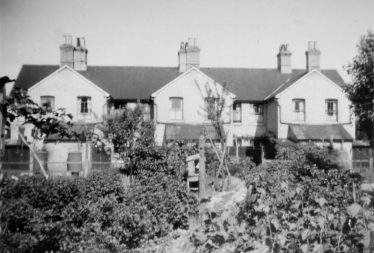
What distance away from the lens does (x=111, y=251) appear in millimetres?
8539

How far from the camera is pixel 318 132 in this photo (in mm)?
28094

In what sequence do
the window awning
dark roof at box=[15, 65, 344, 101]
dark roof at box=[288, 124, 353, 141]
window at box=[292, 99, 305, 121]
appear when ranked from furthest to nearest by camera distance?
dark roof at box=[15, 65, 344, 101] → window at box=[292, 99, 305, 121] → dark roof at box=[288, 124, 353, 141] → the window awning

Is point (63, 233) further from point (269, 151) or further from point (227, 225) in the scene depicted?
point (269, 151)

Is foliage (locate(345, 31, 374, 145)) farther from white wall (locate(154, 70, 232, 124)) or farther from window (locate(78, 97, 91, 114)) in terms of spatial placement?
window (locate(78, 97, 91, 114))

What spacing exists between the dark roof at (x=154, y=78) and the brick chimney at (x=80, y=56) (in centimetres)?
61

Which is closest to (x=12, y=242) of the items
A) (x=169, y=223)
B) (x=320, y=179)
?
(x=169, y=223)

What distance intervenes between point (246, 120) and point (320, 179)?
20269mm

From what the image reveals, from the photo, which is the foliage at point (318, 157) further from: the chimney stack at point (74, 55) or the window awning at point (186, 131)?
the chimney stack at point (74, 55)

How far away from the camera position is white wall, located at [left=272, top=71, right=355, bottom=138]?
29203mm

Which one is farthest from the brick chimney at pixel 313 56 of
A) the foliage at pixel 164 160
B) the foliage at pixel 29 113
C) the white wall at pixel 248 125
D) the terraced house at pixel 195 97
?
the foliage at pixel 29 113

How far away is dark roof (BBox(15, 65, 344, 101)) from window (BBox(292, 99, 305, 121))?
1864 mm

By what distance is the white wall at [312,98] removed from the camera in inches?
1150

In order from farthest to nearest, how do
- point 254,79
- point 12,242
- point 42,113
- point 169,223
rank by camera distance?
point 254,79, point 169,223, point 12,242, point 42,113

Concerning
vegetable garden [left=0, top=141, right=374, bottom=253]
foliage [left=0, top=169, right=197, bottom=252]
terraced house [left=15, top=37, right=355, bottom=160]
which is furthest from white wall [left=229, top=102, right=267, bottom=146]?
foliage [left=0, top=169, right=197, bottom=252]
